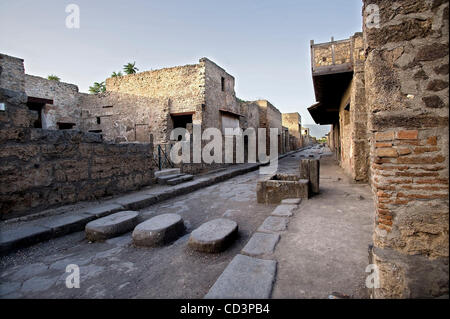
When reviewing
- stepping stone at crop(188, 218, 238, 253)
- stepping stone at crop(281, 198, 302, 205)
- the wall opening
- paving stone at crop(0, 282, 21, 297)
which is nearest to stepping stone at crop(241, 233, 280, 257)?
stepping stone at crop(188, 218, 238, 253)

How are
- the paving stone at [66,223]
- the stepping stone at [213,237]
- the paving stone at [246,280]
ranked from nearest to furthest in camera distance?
the paving stone at [246,280] → the stepping stone at [213,237] → the paving stone at [66,223]

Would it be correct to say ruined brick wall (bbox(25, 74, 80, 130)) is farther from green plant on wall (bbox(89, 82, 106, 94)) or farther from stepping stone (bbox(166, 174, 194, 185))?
green plant on wall (bbox(89, 82, 106, 94))

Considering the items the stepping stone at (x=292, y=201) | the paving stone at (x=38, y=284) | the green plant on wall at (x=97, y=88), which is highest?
the green plant on wall at (x=97, y=88)

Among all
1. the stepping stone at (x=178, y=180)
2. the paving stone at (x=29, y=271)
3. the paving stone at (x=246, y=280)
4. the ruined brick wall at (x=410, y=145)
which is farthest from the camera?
the stepping stone at (x=178, y=180)

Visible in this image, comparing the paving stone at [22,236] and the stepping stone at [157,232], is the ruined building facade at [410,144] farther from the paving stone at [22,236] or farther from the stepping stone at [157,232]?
the paving stone at [22,236]

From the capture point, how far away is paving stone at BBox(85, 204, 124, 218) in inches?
150

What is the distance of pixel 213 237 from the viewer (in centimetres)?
267

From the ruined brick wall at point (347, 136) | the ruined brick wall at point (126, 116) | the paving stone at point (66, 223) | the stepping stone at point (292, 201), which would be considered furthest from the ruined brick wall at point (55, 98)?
the ruined brick wall at point (347, 136)

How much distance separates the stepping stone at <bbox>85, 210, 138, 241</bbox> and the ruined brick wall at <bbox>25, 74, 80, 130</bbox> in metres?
12.5

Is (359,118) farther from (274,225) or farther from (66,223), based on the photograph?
(66,223)

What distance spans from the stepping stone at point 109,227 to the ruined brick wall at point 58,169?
1275 mm

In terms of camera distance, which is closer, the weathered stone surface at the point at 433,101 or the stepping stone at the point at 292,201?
the weathered stone surface at the point at 433,101

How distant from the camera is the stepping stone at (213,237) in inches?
102
